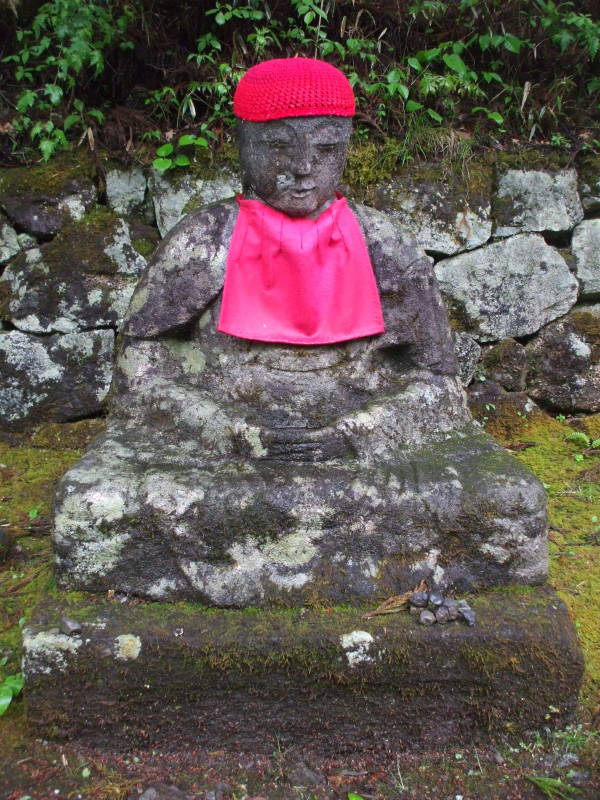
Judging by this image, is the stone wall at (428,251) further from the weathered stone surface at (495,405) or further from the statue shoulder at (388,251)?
the statue shoulder at (388,251)

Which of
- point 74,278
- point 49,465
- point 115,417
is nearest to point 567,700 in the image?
point 115,417

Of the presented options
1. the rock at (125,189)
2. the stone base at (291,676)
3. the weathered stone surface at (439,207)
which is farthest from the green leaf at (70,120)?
the stone base at (291,676)

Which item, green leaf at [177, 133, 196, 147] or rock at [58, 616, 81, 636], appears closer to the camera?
rock at [58, 616, 81, 636]

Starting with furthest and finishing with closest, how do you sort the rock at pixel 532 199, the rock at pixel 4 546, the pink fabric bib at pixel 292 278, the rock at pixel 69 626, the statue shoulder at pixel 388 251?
the rock at pixel 532 199, the rock at pixel 4 546, the statue shoulder at pixel 388 251, the pink fabric bib at pixel 292 278, the rock at pixel 69 626

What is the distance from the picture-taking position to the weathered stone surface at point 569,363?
4.18 m

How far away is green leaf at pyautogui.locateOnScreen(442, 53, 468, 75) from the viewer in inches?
153

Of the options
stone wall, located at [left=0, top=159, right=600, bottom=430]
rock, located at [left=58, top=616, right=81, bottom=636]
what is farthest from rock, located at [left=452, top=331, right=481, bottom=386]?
rock, located at [left=58, top=616, right=81, bottom=636]

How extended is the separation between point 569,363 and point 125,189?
8.36 feet

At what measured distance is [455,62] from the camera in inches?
153

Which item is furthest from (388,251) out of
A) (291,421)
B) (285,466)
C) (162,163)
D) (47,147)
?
(47,147)

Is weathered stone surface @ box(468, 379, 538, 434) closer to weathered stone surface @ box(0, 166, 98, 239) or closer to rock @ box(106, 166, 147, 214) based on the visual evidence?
rock @ box(106, 166, 147, 214)

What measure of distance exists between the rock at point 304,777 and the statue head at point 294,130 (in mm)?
1601

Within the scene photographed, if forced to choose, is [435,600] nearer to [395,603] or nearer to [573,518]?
[395,603]

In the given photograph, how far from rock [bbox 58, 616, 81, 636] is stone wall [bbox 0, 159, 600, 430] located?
2067 millimetres
